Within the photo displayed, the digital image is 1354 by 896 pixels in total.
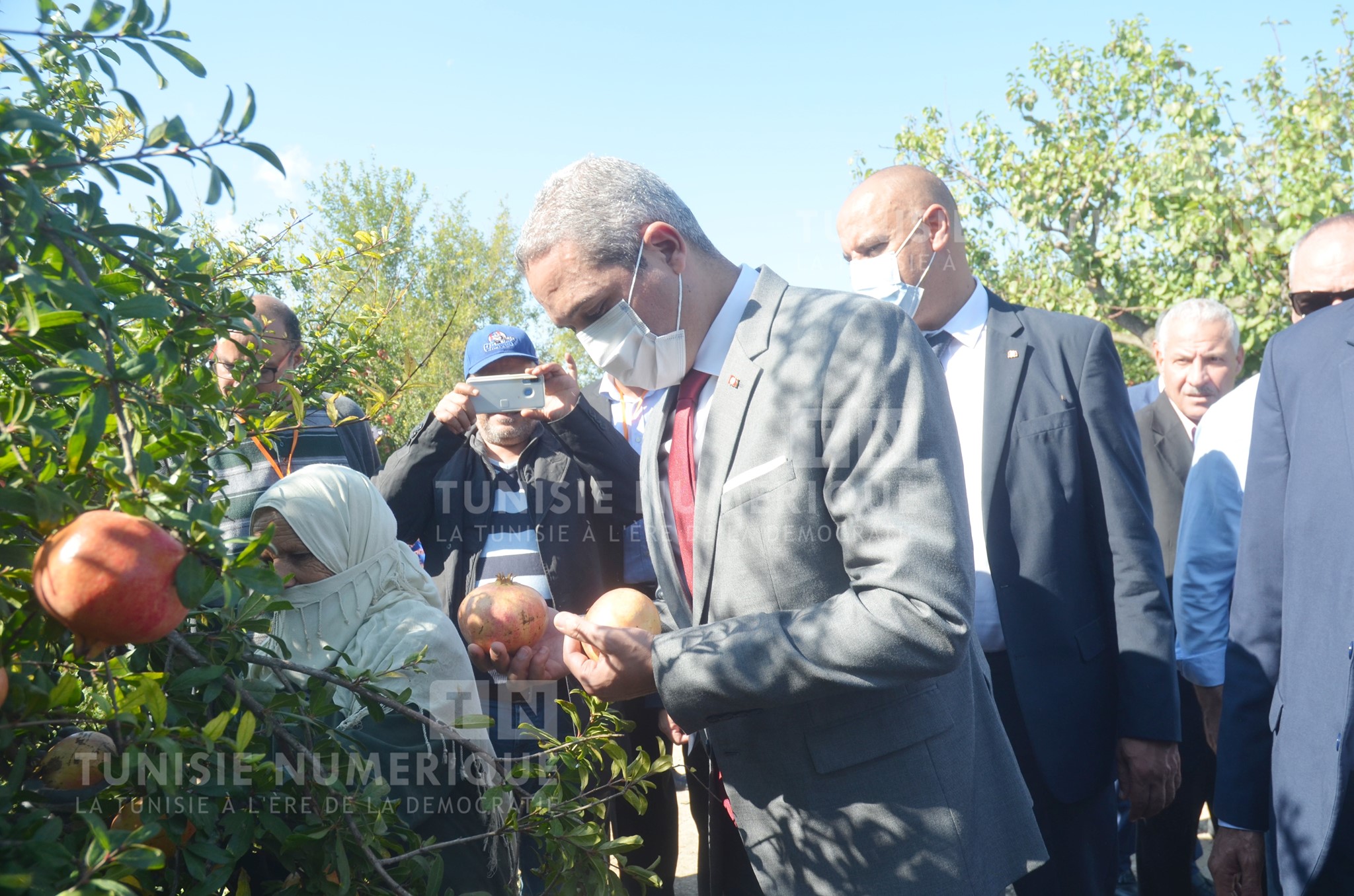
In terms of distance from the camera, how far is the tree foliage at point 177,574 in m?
1.15

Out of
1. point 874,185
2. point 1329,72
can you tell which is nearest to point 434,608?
point 874,185

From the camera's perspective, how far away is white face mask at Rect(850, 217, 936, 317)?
311 cm

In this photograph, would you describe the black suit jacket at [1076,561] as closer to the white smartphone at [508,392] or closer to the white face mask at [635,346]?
the white face mask at [635,346]

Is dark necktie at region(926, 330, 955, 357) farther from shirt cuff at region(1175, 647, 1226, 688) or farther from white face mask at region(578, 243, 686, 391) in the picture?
shirt cuff at region(1175, 647, 1226, 688)

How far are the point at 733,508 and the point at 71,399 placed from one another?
1083 mm

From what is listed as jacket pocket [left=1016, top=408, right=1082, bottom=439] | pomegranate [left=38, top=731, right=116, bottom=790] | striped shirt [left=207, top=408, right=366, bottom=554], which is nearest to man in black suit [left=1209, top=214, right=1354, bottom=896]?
jacket pocket [left=1016, top=408, right=1082, bottom=439]

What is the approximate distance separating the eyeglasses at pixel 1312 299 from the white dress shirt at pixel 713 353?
2063mm

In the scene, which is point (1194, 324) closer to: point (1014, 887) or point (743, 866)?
point (1014, 887)

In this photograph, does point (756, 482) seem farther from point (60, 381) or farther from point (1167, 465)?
point (1167, 465)

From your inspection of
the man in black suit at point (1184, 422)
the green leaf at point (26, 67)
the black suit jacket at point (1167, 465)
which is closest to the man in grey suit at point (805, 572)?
the green leaf at point (26, 67)

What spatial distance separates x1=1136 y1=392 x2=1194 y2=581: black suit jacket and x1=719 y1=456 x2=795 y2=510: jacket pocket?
2864mm

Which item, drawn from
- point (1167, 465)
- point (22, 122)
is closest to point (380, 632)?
point (22, 122)

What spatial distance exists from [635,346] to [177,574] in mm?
1179

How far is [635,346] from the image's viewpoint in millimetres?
2182
